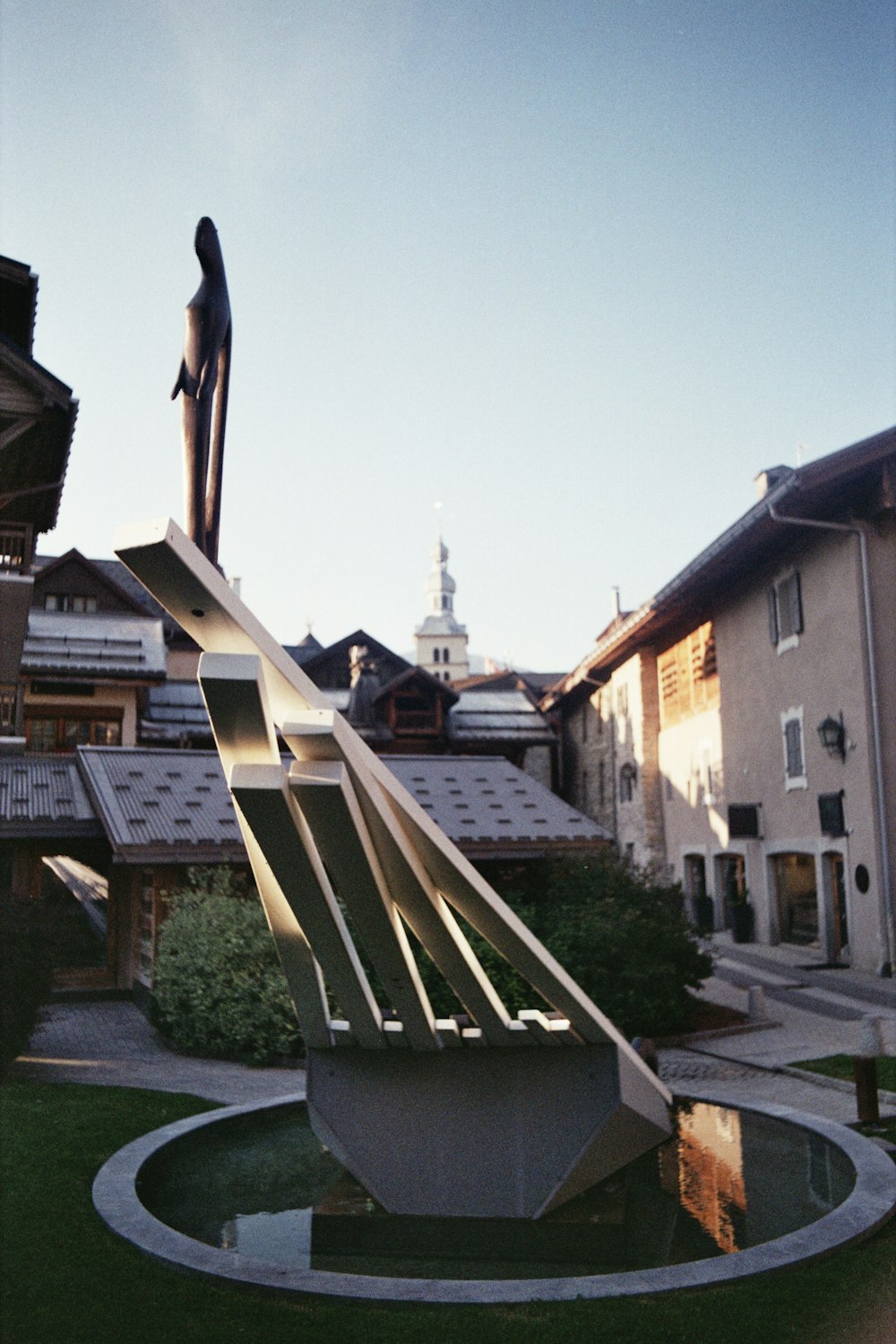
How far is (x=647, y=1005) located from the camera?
12.0 meters

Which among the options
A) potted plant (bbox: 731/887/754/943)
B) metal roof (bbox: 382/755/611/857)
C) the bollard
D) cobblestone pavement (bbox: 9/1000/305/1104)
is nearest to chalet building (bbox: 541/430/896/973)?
potted plant (bbox: 731/887/754/943)

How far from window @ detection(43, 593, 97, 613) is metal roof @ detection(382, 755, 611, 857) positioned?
14.4 metres

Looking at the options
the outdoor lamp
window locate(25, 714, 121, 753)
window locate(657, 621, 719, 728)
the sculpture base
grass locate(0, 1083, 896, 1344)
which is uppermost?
window locate(657, 621, 719, 728)

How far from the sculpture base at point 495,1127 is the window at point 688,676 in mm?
18823

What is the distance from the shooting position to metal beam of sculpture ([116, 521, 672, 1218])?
15.6ft

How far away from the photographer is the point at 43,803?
15867 mm

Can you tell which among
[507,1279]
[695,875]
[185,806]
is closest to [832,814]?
[695,875]

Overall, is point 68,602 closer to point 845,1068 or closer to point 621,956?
point 621,956

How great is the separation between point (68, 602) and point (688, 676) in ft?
53.0

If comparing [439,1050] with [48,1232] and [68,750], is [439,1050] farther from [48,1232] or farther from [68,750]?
[68,750]

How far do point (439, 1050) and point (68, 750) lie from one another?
22.3 metres

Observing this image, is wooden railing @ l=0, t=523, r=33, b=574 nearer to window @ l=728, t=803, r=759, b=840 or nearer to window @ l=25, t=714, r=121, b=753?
window @ l=25, t=714, r=121, b=753

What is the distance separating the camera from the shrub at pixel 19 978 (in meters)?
10.1

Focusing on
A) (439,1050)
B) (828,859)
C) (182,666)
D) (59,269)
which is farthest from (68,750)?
(439,1050)
